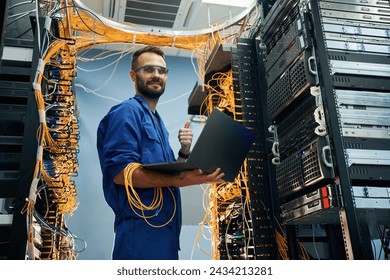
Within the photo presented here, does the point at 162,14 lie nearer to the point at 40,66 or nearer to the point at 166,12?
the point at 166,12

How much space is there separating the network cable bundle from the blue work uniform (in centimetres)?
53

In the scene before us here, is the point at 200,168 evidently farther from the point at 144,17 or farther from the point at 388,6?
the point at 144,17

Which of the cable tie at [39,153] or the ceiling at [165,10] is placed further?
the ceiling at [165,10]

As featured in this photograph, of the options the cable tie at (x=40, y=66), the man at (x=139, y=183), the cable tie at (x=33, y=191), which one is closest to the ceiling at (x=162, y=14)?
the cable tie at (x=40, y=66)

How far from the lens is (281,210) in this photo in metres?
1.71

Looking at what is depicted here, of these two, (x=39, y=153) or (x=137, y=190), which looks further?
(x=39, y=153)

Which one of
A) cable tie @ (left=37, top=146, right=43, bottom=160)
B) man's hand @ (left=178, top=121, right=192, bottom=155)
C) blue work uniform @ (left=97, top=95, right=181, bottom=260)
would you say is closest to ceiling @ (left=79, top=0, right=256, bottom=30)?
man's hand @ (left=178, top=121, right=192, bottom=155)

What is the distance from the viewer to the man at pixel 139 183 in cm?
138

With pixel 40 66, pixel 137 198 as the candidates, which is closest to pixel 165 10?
pixel 40 66

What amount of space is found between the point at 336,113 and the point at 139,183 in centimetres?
75

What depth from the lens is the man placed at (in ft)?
4.51

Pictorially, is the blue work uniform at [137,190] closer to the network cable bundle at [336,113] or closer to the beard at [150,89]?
the beard at [150,89]

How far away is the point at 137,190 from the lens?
1.44 metres
